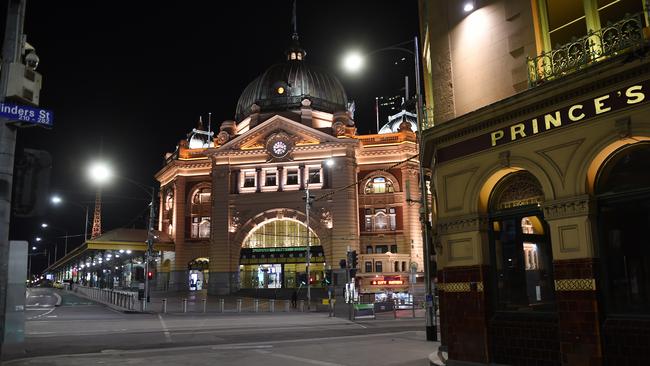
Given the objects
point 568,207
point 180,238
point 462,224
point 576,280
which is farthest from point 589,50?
point 180,238

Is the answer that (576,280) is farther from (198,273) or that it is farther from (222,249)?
(198,273)

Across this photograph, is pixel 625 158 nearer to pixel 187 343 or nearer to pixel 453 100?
pixel 453 100

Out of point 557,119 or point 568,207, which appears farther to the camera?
point 557,119

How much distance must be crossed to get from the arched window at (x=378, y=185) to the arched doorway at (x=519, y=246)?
158 ft

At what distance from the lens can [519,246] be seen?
12.6m

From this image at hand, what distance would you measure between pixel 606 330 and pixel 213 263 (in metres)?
53.4

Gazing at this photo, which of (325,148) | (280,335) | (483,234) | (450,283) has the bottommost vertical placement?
(280,335)

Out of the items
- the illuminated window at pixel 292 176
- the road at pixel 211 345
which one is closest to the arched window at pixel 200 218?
the illuminated window at pixel 292 176

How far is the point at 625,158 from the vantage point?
401 inches

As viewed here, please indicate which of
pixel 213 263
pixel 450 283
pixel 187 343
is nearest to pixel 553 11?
pixel 450 283

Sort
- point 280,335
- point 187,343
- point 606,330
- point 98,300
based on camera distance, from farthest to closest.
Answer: point 98,300 < point 280,335 < point 187,343 < point 606,330

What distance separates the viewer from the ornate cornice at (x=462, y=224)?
12.8 meters

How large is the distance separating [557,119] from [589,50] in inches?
53.1

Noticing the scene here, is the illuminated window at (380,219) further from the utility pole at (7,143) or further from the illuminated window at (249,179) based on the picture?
the utility pole at (7,143)
